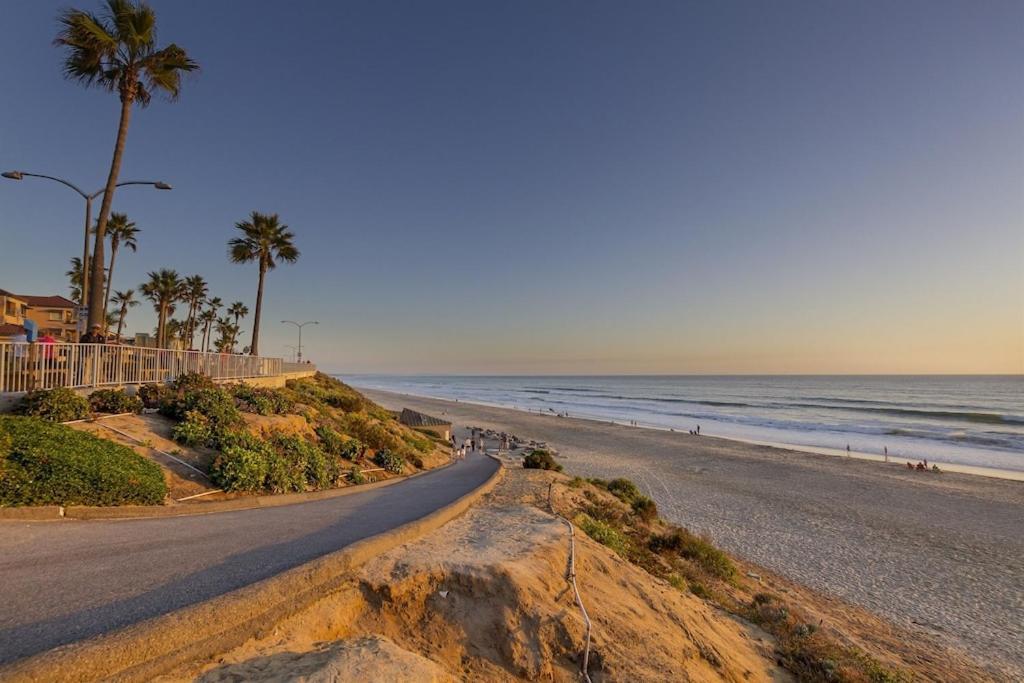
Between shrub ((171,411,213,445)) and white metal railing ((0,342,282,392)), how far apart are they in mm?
2727

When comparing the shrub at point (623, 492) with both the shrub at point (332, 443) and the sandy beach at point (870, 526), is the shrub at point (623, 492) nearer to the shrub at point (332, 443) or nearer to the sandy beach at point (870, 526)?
the sandy beach at point (870, 526)

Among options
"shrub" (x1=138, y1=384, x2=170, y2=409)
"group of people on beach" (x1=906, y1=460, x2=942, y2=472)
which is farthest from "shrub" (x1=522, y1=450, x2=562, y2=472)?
"group of people on beach" (x1=906, y1=460, x2=942, y2=472)

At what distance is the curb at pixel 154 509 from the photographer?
7.09 meters

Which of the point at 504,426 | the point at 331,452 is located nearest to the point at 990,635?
the point at 331,452

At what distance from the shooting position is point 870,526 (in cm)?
1975

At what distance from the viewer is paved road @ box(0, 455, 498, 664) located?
14.1 feet

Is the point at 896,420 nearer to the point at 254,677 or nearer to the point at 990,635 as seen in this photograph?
the point at 990,635

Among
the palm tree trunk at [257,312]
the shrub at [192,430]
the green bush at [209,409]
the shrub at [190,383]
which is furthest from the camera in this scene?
the palm tree trunk at [257,312]

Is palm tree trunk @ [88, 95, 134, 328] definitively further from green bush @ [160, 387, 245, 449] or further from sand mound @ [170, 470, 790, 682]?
sand mound @ [170, 470, 790, 682]

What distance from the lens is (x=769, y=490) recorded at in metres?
25.7

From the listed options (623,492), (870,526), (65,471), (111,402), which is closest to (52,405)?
(111,402)

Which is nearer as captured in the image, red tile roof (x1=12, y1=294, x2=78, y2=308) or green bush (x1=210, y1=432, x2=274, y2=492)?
green bush (x1=210, y1=432, x2=274, y2=492)

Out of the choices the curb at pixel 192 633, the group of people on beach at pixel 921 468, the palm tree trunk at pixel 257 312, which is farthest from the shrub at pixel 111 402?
the group of people on beach at pixel 921 468

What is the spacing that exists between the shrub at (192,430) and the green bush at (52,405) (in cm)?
171
